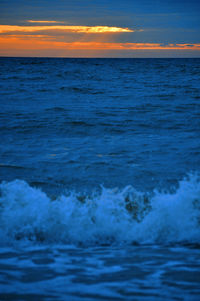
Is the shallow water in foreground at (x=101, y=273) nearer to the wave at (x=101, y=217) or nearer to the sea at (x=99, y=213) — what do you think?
the sea at (x=99, y=213)

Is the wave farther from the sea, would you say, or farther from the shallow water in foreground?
the shallow water in foreground

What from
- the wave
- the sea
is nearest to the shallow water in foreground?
the sea

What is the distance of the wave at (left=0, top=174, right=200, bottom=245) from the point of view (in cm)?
401

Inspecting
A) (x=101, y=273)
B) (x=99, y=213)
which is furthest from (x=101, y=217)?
(x=101, y=273)

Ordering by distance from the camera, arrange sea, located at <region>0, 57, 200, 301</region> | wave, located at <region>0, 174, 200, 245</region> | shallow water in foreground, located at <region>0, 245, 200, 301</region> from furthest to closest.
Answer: wave, located at <region>0, 174, 200, 245</region> < sea, located at <region>0, 57, 200, 301</region> < shallow water in foreground, located at <region>0, 245, 200, 301</region>

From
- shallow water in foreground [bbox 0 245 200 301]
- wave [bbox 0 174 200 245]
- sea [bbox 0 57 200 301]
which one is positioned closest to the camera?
shallow water in foreground [bbox 0 245 200 301]

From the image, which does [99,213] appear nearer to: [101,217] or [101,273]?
[101,217]

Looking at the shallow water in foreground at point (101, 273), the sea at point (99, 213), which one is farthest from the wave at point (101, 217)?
the shallow water in foreground at point (101, 273)

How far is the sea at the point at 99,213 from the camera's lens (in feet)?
9.54

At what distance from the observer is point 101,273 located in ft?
10.1

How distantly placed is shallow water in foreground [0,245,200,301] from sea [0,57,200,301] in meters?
0.01

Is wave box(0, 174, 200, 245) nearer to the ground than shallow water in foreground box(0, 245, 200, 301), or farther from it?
farther from it

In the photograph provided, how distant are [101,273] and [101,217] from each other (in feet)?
4.15

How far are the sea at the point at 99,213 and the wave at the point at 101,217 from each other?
0.01 meters
